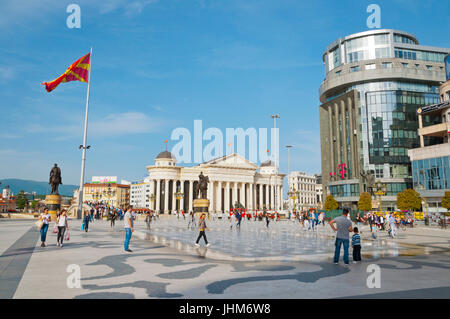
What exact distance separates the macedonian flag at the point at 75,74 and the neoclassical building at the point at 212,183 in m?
68.6

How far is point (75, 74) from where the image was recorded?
35.3 metres

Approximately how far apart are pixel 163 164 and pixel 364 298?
110m

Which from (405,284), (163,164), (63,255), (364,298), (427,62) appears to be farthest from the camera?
(163,164)

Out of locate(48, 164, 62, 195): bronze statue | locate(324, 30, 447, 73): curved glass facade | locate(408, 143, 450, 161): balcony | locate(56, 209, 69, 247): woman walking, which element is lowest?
locate(56, 209, 69, 247): woman walking

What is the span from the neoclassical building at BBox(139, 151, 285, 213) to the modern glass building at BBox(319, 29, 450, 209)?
35971 millimetres

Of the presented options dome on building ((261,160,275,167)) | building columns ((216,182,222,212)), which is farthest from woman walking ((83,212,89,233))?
dome on building ((261,160,275,167))

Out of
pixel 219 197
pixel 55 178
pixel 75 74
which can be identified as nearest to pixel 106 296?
pixel 55 178

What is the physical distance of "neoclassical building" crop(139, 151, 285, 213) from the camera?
347 feet

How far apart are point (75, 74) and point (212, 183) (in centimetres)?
7647

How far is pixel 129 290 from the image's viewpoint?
6.53 meters

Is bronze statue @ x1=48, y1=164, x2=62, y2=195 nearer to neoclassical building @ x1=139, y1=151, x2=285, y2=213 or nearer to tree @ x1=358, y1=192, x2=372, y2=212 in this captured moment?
tree @ x1=358, y1=192, x2=372, y2=212

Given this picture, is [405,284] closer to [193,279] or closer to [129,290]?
[193,279]
